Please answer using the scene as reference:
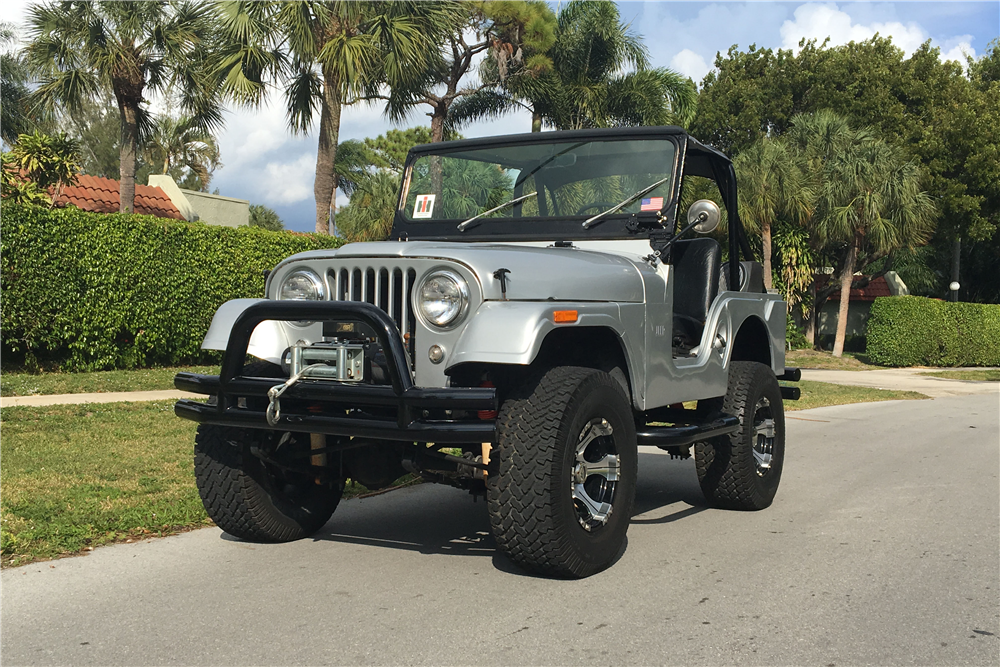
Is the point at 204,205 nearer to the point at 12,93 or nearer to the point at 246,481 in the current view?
the point at 12,93

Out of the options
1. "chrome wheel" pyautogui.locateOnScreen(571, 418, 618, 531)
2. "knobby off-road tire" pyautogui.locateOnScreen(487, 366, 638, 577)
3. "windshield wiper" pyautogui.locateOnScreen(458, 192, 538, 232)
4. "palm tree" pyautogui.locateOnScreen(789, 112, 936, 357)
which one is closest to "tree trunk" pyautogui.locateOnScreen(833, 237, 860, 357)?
"palm tree" pyautogui.locateOnScreen(789, 112, 936, 357)

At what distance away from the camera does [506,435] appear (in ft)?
14.1

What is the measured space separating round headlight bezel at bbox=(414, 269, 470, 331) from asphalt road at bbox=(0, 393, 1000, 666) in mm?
1183

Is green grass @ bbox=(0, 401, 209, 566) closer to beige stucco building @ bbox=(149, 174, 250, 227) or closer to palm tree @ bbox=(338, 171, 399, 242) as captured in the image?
palm tree @ bbox=(338, 171, 399, 242)

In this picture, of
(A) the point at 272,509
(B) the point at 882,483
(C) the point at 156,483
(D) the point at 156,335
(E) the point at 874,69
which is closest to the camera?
(A) the point at 272,509

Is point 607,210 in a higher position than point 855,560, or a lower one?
higher

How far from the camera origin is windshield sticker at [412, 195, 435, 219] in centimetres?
630

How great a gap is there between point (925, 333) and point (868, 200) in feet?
14.3

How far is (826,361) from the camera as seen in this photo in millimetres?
28859

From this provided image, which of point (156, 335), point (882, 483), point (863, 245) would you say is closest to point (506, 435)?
point (882, 483)

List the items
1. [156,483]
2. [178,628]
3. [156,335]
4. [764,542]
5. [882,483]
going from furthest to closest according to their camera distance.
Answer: [156,335] < [882,483] < [156,483] < [764,542] < [178,628]

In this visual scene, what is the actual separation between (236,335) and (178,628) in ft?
4.23

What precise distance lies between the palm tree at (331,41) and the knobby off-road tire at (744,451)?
14111 mm

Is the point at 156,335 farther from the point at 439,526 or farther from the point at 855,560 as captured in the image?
the point at 855,560
